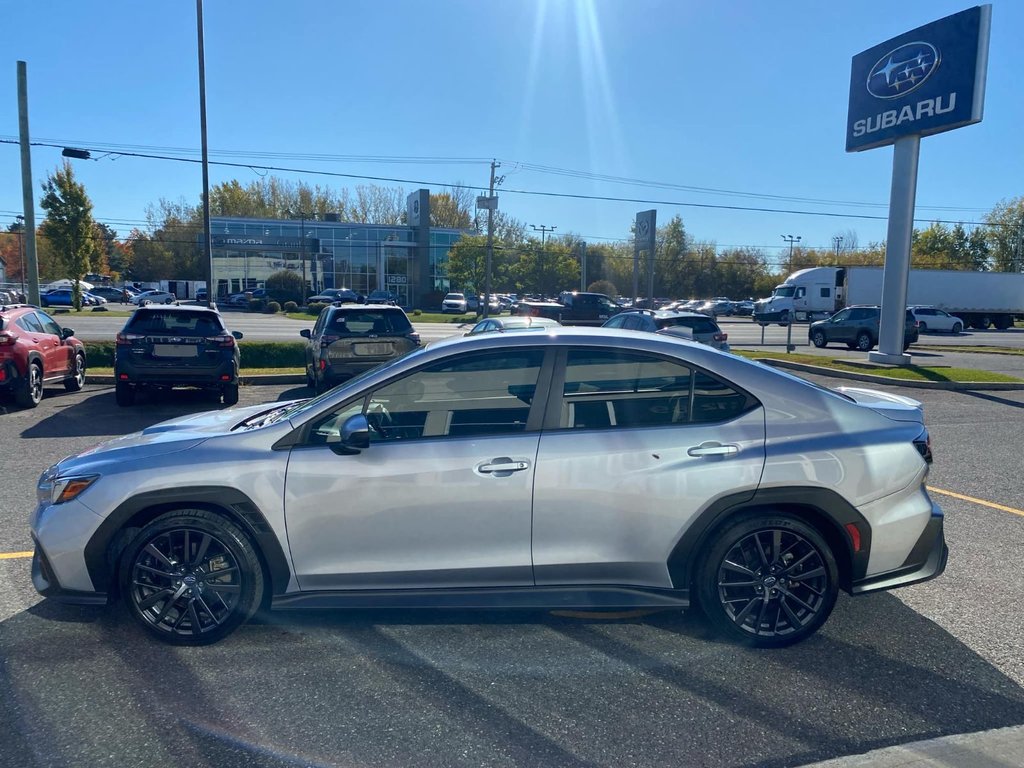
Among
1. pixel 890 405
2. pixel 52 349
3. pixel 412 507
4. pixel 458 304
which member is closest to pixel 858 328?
pixel 890 405

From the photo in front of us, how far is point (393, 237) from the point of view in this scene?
6981 cm

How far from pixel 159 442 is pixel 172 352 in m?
7.75

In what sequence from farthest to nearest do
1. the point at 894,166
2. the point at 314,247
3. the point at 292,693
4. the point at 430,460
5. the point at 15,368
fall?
the point at 314,247
the point at 894,166
the point at 15,368
the point at 430,460
the point at 292,693

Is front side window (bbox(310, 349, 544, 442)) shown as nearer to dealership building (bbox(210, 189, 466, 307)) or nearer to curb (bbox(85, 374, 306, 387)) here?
curb (bbox(85, 374, 306, 387))

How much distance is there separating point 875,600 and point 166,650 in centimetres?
401

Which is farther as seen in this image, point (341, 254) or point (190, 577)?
point (341, 254)

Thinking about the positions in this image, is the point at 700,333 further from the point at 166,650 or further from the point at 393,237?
the point at 393,237

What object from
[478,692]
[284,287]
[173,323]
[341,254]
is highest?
[341,254]

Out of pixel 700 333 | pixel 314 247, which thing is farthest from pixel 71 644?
pixel 314 247

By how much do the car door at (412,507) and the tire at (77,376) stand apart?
36.4 ft

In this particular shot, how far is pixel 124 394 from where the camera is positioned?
36.0 ft

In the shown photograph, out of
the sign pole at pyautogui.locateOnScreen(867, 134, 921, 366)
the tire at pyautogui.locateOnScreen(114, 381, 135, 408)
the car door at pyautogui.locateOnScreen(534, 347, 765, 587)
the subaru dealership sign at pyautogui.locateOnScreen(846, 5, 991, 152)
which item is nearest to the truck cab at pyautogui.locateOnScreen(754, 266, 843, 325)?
the subaru dealership sign at pyautogui.locateOnScreen(846, 5, 991, 152)

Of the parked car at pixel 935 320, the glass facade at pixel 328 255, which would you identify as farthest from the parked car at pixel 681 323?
the glass facade at pixel 328 255

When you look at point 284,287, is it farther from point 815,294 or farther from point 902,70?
point 902,70
